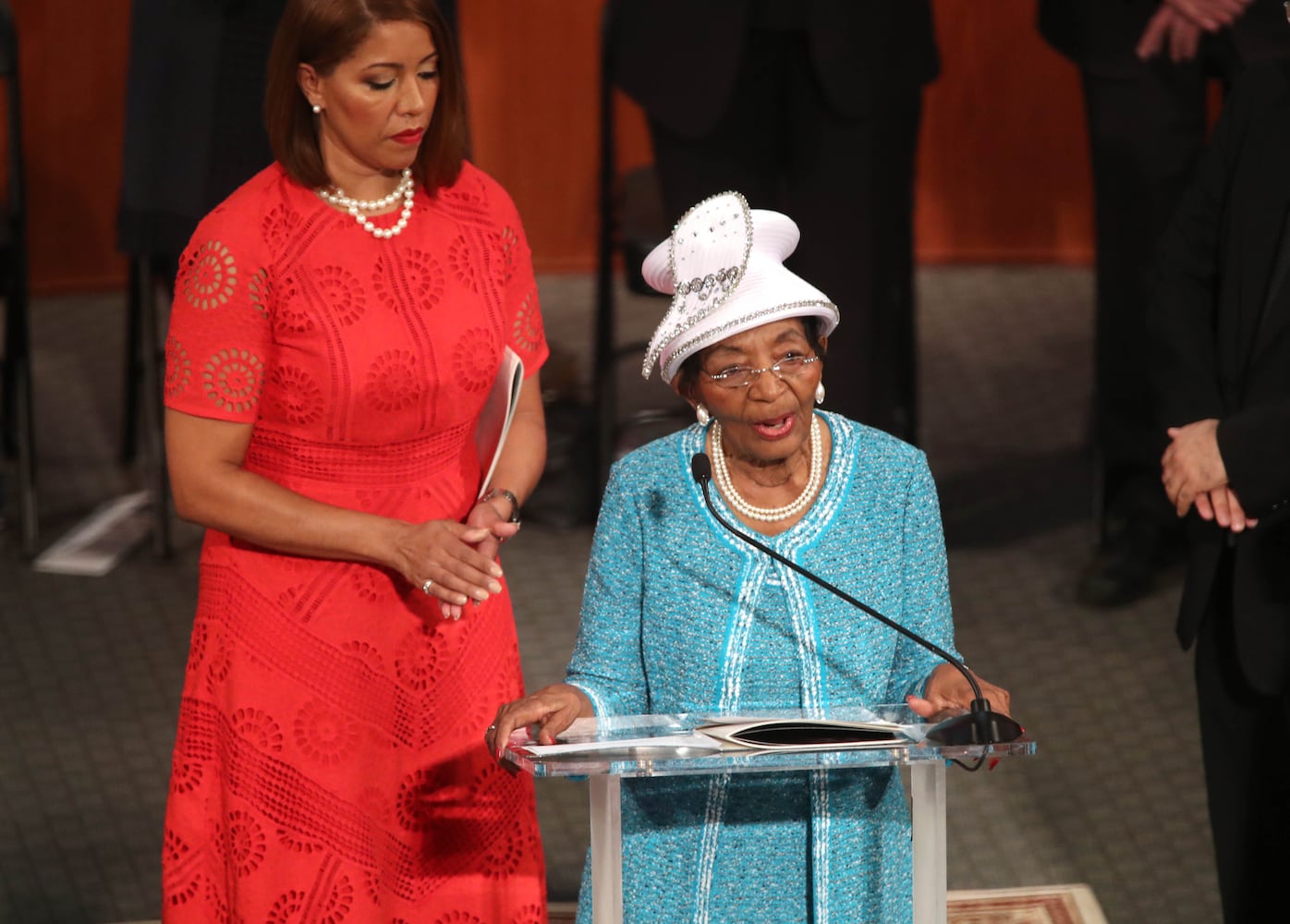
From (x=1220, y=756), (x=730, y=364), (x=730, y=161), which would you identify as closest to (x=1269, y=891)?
(x=1220, y=756)

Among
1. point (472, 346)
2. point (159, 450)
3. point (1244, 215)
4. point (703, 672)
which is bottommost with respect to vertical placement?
point (159, 450)

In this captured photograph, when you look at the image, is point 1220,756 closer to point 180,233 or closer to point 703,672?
point 703,672

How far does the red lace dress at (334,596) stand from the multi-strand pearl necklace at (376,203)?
0.05ft

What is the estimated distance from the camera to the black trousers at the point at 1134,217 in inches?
186

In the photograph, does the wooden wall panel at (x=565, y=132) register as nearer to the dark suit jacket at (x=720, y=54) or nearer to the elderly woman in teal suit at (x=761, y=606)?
the dark suit jacket at (x=720, y=54)

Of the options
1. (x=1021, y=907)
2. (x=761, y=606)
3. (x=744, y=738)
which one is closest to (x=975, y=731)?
(x=744, y=738)

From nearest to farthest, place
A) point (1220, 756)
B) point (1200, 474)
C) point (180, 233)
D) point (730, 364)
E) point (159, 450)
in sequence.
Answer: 1. point (730, 364)
2. point (1200, 474)
3. point (1220, 756)
4. point (180, 233)
5. point (159, 450)

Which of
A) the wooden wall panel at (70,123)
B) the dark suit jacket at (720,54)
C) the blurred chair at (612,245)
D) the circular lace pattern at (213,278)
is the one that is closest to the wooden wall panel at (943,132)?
the wooden wall panel at (70,123)

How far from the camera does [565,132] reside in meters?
7.35

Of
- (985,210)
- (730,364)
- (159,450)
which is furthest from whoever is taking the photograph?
(985,210)

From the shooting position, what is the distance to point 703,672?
2.22 m

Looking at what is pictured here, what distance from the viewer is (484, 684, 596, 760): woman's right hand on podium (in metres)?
2.01

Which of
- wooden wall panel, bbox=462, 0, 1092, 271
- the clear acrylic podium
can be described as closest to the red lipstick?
the clear acrylic podium

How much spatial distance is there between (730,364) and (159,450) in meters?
3.35
